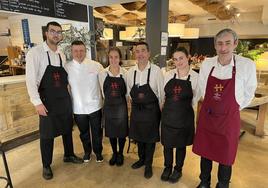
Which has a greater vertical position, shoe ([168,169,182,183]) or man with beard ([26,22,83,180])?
man with beard ([26,22,83,180])

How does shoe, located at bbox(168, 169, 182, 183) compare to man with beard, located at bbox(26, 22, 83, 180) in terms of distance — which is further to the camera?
shoe, located at bbox(168, 169, 182, 183)

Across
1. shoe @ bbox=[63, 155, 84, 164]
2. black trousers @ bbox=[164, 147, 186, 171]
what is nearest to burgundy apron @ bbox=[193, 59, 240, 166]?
black trousers @ bbox=[164, 147, 186, 171]

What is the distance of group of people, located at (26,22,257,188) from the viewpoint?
169 centimetres

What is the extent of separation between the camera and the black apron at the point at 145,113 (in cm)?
208

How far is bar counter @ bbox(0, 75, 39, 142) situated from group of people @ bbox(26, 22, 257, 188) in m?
1.10

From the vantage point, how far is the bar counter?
2914mm

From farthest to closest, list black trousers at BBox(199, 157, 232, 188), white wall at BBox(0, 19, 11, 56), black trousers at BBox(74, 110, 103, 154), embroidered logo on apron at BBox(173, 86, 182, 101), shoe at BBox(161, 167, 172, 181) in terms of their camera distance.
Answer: white wall at BBox(0, 19, 11, 56) < black trousers at BBox(74, 110, 103, 154) < shoe at BBox(161, 167, 172, 181) < embroidered logo on apron at BBox(173, 86, 182, 101) < black trousers at BBox(199, 157, 232, 188)

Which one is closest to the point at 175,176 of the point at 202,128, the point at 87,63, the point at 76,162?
the point at 202,128

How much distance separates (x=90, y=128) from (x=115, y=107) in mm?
485

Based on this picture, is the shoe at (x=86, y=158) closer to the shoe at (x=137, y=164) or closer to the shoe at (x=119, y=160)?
the shoe at (x=119, y=160)

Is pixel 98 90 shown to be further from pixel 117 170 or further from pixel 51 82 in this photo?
pixel 117 170

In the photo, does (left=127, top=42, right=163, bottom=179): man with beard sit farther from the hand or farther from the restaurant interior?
the hand

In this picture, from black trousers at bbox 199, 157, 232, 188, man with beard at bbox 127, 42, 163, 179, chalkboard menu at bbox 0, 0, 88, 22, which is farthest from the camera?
chalkboard menu at bbox 0, 0, 88, 22

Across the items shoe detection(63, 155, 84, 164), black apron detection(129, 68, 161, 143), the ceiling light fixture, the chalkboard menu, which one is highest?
the chalkboard menu
